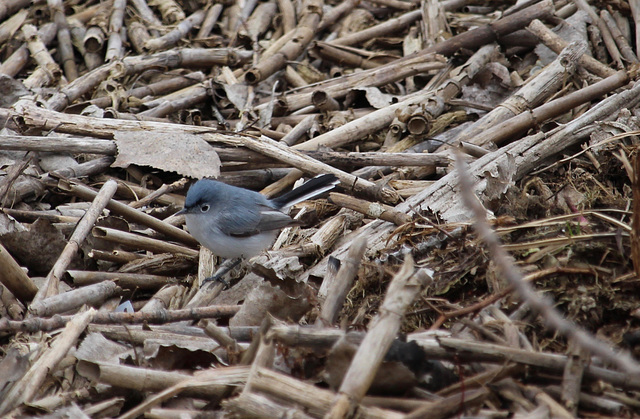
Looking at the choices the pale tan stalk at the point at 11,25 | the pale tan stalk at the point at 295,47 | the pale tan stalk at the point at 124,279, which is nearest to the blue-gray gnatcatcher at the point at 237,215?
the pale tan stalk at the point at 124,279

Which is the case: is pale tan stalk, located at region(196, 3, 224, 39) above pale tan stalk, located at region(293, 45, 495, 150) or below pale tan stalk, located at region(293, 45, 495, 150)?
above

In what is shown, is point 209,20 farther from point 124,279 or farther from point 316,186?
point 124,279

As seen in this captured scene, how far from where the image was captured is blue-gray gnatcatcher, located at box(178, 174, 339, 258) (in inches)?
163

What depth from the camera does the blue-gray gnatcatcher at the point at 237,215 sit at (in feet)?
13.6

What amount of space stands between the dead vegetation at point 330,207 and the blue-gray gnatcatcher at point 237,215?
0.18 meters

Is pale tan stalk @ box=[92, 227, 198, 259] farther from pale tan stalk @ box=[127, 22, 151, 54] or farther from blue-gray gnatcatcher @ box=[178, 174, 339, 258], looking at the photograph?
pale tan stalk @ box=[127, 22, 151, 54]

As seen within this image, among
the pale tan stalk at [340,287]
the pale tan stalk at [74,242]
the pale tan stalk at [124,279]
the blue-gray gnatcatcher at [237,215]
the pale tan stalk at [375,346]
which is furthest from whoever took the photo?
the blue-gray gnatcatcher at [237,215]

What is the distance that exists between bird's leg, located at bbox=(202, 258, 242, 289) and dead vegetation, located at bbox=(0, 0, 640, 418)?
7 centimetres

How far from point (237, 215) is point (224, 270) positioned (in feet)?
1.43

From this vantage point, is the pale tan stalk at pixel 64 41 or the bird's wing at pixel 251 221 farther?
the pale tan stalk at pixel 64 41

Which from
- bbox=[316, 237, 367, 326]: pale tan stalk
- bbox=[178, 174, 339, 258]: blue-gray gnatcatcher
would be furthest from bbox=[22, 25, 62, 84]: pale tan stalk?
bbox=[316, 237, 367, 326]: pale tan stalk

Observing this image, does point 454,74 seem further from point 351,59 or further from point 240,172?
point 240,172

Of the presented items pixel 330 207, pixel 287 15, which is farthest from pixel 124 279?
pixel 287 15

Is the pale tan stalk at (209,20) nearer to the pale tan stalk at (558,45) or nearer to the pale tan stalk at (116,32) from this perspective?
the pale tan stalk at (116,32)
